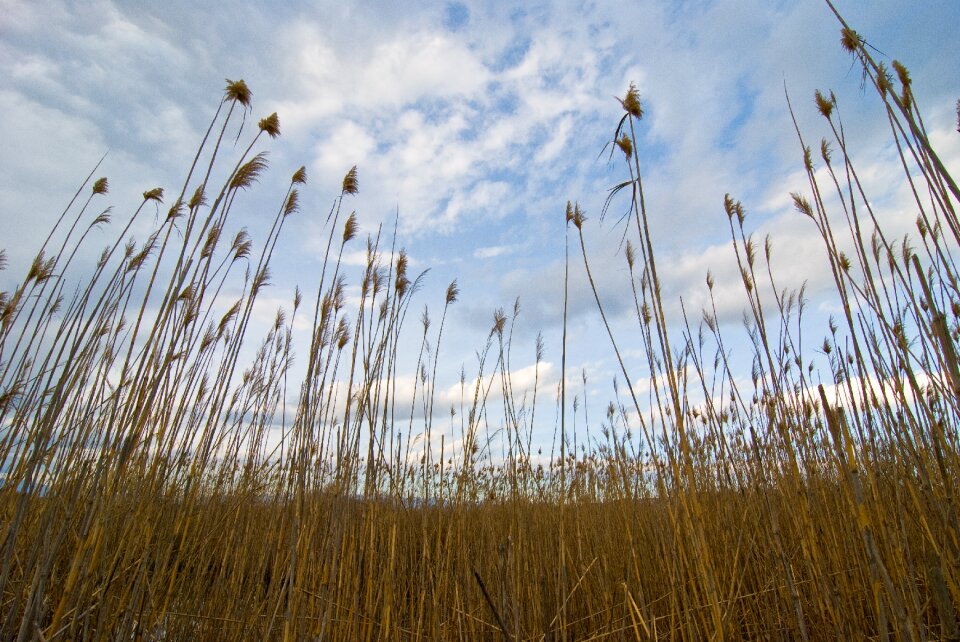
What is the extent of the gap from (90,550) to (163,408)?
2.07 ft

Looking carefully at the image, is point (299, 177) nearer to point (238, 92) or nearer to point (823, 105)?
point (238, 92)

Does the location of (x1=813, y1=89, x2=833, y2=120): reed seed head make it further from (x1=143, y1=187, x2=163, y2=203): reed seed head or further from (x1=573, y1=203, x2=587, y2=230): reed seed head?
(x1=143, y1=187, x2=163, y2=203): reed seed head

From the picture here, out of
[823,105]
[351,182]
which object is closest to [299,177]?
[351,182]

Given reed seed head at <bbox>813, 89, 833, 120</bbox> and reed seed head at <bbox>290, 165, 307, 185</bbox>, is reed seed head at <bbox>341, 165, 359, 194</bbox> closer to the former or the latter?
reed seed head at <bbox>290, 165, 307, 185</bbox>

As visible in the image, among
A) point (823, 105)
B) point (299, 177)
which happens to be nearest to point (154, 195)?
point (299, 177)

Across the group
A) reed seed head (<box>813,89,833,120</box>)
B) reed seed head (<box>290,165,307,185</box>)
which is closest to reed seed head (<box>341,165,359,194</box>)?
reed seed head (<box>290,165,307,185</box>)

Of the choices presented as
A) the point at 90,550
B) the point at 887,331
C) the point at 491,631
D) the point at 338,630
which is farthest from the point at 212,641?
the point at 887,331

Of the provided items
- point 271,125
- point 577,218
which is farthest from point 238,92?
point 577,218

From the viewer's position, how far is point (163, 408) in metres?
2.06

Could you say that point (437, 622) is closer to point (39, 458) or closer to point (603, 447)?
point (39, 458)

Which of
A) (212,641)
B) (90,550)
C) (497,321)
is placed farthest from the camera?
(497,321)

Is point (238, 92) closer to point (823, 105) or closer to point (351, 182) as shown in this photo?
point (351, 182)

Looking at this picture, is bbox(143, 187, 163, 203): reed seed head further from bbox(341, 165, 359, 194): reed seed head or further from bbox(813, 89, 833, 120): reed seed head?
bbox(813, 89, 833, 120): reed seed head

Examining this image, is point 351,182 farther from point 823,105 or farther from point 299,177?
point 823,105
